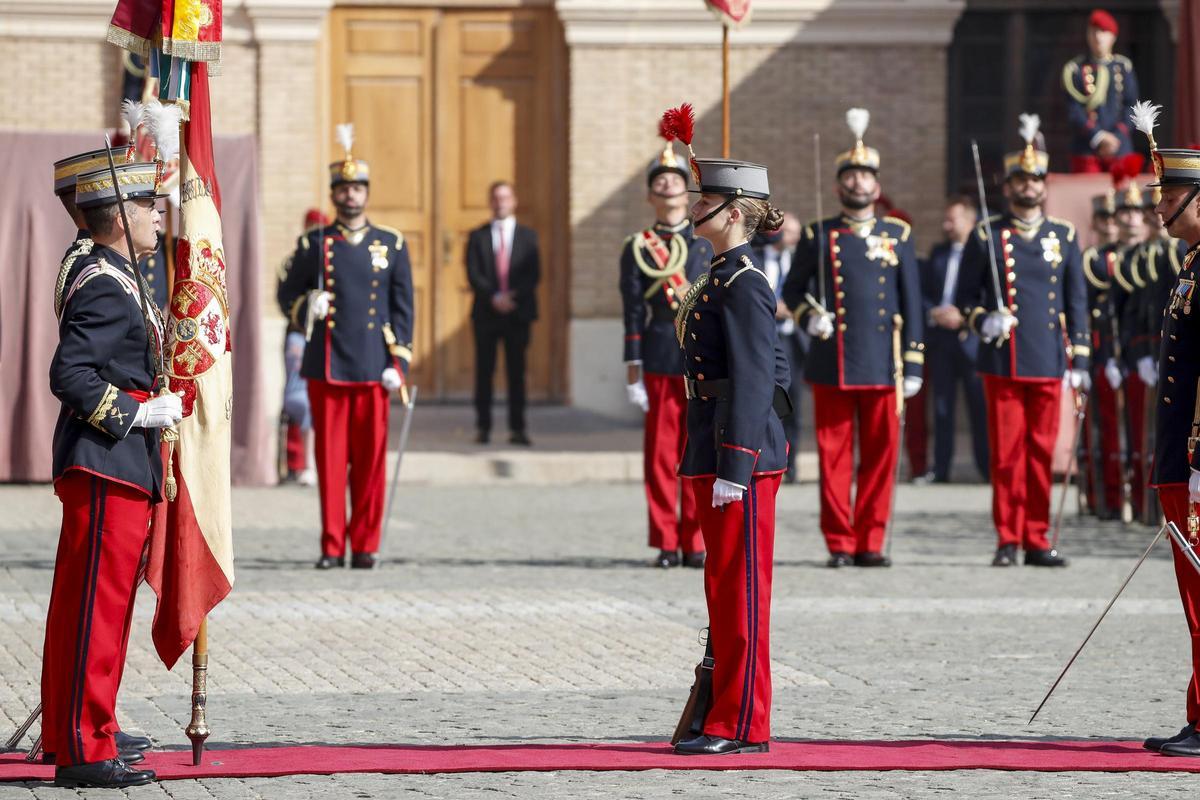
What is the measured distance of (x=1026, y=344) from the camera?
12078 mm

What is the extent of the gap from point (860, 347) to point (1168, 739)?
5.21 metres

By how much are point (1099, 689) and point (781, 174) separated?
1270cm

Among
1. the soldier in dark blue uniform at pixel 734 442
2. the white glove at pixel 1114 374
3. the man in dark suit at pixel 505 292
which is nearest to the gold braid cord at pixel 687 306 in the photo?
the soldier in dark blue uniform at pixel 734 442

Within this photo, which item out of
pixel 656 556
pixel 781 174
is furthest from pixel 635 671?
pixel 781 174

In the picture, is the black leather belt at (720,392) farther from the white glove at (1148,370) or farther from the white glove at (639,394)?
the white glove at (1148,370)

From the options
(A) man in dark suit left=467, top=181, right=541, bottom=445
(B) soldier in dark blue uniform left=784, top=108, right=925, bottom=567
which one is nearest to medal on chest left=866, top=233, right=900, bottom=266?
(B) soldier in dark blue uniform left=784, top=108, right=925, bottom=567

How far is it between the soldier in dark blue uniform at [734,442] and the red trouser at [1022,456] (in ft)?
16.8

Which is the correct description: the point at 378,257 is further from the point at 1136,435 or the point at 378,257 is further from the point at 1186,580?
the point at 1186,580

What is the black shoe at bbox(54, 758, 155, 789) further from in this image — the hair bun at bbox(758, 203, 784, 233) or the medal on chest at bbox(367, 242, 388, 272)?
the medal on chest at bbox(367, 242, 388, 272)

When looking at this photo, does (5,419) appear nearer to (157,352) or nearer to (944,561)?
(944,561)

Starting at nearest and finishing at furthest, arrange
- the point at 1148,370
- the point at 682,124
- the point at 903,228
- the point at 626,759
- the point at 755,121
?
the point at 626,759 < the point at 682,124 < the point at 903,228 < the point at 1148,370 < the point at 755,121

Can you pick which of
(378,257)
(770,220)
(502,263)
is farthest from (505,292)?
(770,220)

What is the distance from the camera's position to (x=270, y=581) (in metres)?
11.3

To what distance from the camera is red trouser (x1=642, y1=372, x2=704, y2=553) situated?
11977 millimetres
